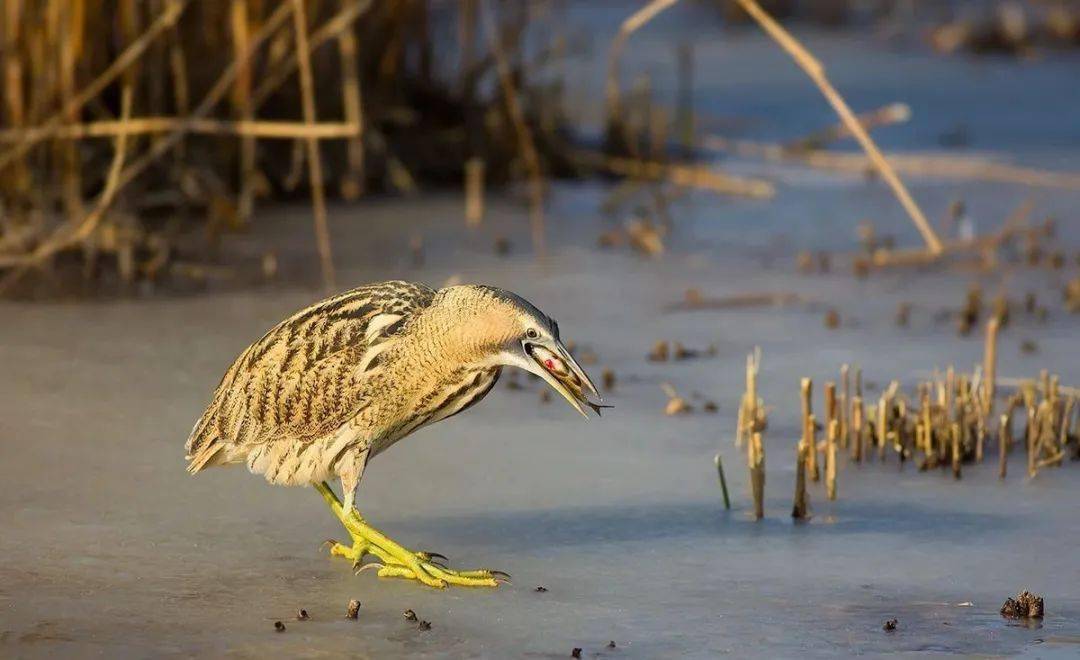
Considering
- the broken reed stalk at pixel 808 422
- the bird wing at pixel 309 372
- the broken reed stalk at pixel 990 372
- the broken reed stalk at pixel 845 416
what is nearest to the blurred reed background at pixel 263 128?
the broken reed stalk at pixel 990 372

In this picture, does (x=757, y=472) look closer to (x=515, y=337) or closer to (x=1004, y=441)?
(x=1004, y=441)

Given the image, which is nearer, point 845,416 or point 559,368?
point 559,368

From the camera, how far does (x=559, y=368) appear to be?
380 centimetres

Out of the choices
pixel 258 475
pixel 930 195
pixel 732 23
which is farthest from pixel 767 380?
pixel 732 23

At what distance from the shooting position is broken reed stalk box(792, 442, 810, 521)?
14.5 ft

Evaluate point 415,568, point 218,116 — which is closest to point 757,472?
point 415,568

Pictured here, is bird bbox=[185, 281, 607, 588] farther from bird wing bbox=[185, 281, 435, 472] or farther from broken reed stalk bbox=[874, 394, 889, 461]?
broken reed stalk bbox=[874, 394, 889, 461]

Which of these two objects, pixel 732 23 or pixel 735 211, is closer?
pixel 735 211

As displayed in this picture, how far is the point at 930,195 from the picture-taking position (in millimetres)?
9242

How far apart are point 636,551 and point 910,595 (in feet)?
2.08

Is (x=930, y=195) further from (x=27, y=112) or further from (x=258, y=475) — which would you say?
(x=258, y=475)

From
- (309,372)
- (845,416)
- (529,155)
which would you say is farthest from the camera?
(529,155)

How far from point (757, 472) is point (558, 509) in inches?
19.6

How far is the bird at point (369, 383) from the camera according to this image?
3.83m
